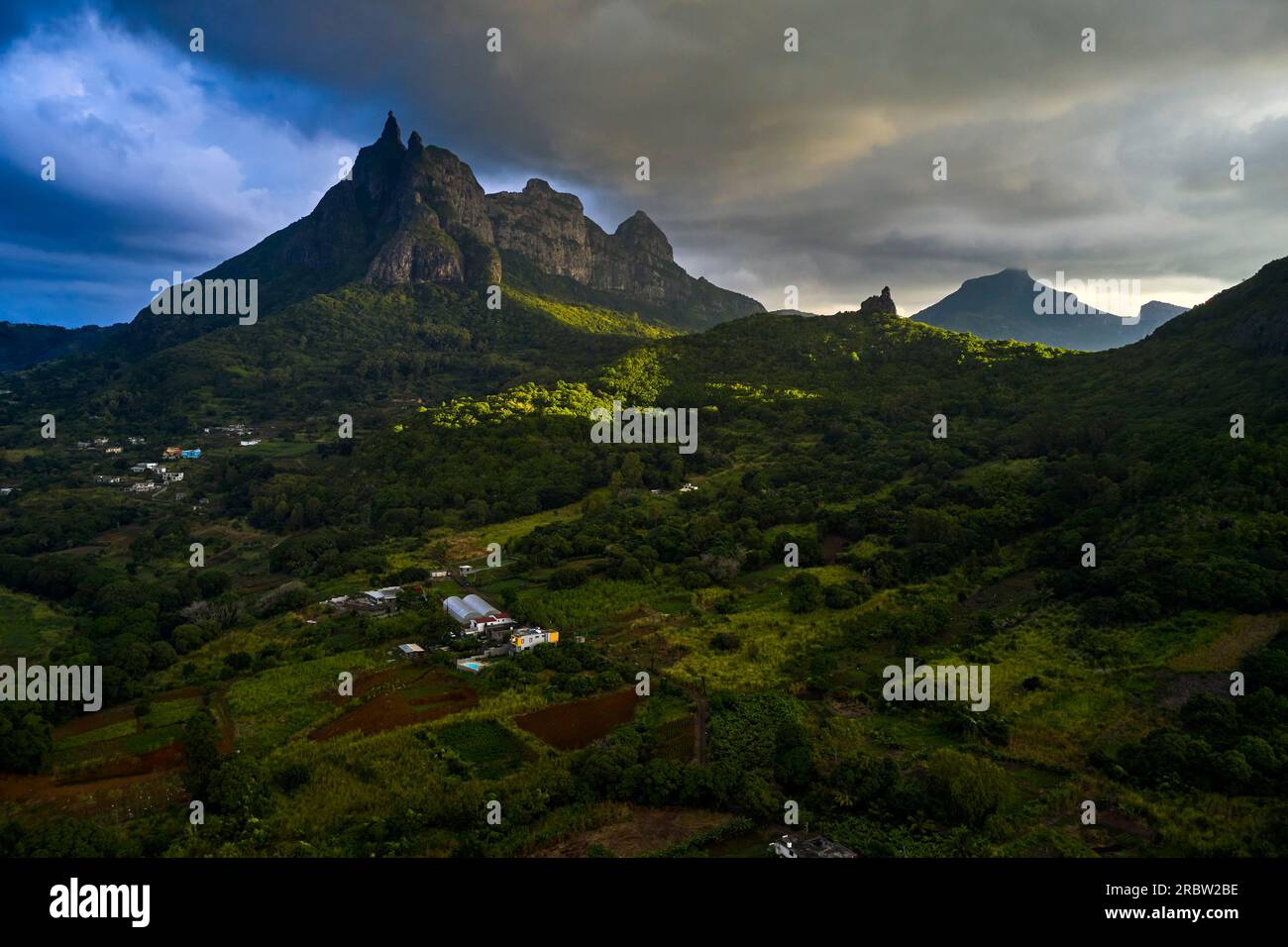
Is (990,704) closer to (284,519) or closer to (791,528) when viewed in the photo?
(791,528)

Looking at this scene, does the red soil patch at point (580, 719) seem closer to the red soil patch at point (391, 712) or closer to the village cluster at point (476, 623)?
the red soil patch at point (391, 712)

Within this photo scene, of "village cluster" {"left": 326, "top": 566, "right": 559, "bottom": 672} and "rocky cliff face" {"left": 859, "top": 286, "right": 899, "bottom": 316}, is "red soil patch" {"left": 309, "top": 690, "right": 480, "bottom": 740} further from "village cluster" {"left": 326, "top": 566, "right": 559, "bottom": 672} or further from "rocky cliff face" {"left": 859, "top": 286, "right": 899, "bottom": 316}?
"rocky cliff face" {"left": 859, "top": 286, "right": 899, "bottom": 316}

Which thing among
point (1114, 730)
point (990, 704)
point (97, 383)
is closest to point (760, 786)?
point (990, 704)

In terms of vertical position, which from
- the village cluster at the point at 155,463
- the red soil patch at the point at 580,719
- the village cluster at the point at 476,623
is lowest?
the red soil patch at the point at 580,719

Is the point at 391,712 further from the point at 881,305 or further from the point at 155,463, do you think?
the point at 881,305

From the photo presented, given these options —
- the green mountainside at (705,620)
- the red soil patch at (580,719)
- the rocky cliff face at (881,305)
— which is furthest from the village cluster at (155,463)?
the rocky cliff face at (881,305)

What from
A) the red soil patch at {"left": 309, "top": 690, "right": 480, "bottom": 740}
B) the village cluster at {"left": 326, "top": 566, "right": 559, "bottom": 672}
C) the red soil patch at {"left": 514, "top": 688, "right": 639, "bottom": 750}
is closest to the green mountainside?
the red soil patch at {"left": 514, "top": 688, "right": 639, "bottom": 750}

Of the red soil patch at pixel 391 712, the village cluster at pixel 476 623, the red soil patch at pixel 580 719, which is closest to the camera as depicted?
the red soil patch at pixel 580 719

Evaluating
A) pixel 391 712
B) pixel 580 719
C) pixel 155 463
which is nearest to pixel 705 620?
pixel 580 719
